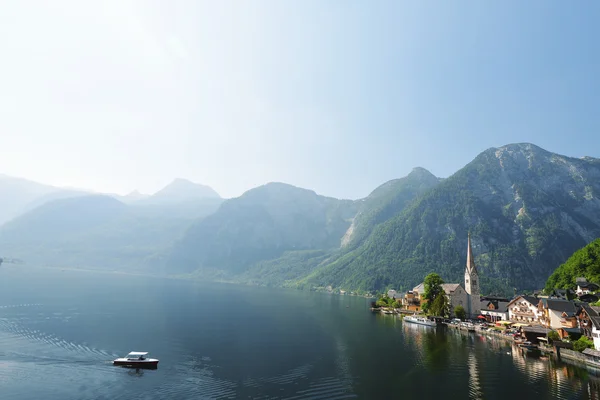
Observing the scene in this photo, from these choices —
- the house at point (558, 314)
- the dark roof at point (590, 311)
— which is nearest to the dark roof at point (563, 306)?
the house at point (558, 314)

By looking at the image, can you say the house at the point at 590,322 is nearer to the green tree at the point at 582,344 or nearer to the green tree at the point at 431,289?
the green tree at the point at 582,344

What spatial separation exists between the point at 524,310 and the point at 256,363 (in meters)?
102

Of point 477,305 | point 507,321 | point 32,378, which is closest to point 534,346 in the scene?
point 507,321

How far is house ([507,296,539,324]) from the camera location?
111m

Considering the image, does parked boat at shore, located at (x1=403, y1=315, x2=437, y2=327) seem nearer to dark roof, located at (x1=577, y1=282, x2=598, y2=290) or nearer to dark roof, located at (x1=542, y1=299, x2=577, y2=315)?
dark roof, located at (x1=542, y1=299, x2=577, y2=315)

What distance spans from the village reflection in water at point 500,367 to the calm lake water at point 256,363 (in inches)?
9.0

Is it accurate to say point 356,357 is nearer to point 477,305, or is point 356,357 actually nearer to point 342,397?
point 342,397

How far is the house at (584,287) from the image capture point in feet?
388

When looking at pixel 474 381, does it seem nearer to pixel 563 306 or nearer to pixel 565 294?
pixel 563 306

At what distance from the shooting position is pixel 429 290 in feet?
452

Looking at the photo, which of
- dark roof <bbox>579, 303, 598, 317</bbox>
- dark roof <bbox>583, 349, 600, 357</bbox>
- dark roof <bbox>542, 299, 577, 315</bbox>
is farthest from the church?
dark roof <bbox>583, 349, 600, 357</bbox>

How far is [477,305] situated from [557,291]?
2914cm

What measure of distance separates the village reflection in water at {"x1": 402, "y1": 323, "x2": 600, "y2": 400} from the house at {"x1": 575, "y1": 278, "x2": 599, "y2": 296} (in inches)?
1989

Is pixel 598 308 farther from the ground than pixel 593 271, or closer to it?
closer to it
